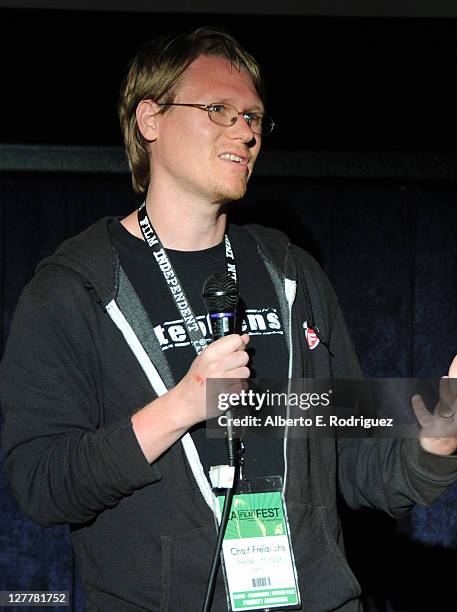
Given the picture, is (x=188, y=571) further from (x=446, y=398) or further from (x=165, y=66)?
(x=165, y=66)

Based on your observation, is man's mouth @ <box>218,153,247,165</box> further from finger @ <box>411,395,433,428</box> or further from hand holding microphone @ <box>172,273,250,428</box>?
finger @ <box>411,395,433,428</box>

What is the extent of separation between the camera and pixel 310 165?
2920 millimetres

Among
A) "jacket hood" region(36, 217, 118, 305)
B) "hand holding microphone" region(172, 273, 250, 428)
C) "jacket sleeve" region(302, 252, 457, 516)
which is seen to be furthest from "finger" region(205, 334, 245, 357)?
"jacket sleeve" region(302, 252, 457, 516)

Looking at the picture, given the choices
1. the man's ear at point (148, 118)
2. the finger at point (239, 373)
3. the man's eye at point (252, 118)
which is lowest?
the finger at point (239, 373)

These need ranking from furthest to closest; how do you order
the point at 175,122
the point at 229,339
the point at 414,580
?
the point at 414,580 < the point at 175,122 < the point at 229,339

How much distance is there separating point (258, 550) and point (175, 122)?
0.87 meters

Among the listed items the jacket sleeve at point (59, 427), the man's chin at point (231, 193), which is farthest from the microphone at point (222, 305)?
the man's chin at point (231, 193)

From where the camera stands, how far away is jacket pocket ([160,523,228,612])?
1.61 m

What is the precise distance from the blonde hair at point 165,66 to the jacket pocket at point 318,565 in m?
0.82

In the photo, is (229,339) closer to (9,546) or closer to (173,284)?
Result: (173,284)

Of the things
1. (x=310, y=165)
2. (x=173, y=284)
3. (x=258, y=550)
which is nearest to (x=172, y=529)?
(x=258, y=550)

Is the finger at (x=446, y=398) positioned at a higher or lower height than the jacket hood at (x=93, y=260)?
lower

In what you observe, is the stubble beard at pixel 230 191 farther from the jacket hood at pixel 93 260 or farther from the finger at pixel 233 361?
the finger at pixel 233 361

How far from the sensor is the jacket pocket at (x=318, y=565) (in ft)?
5.45
